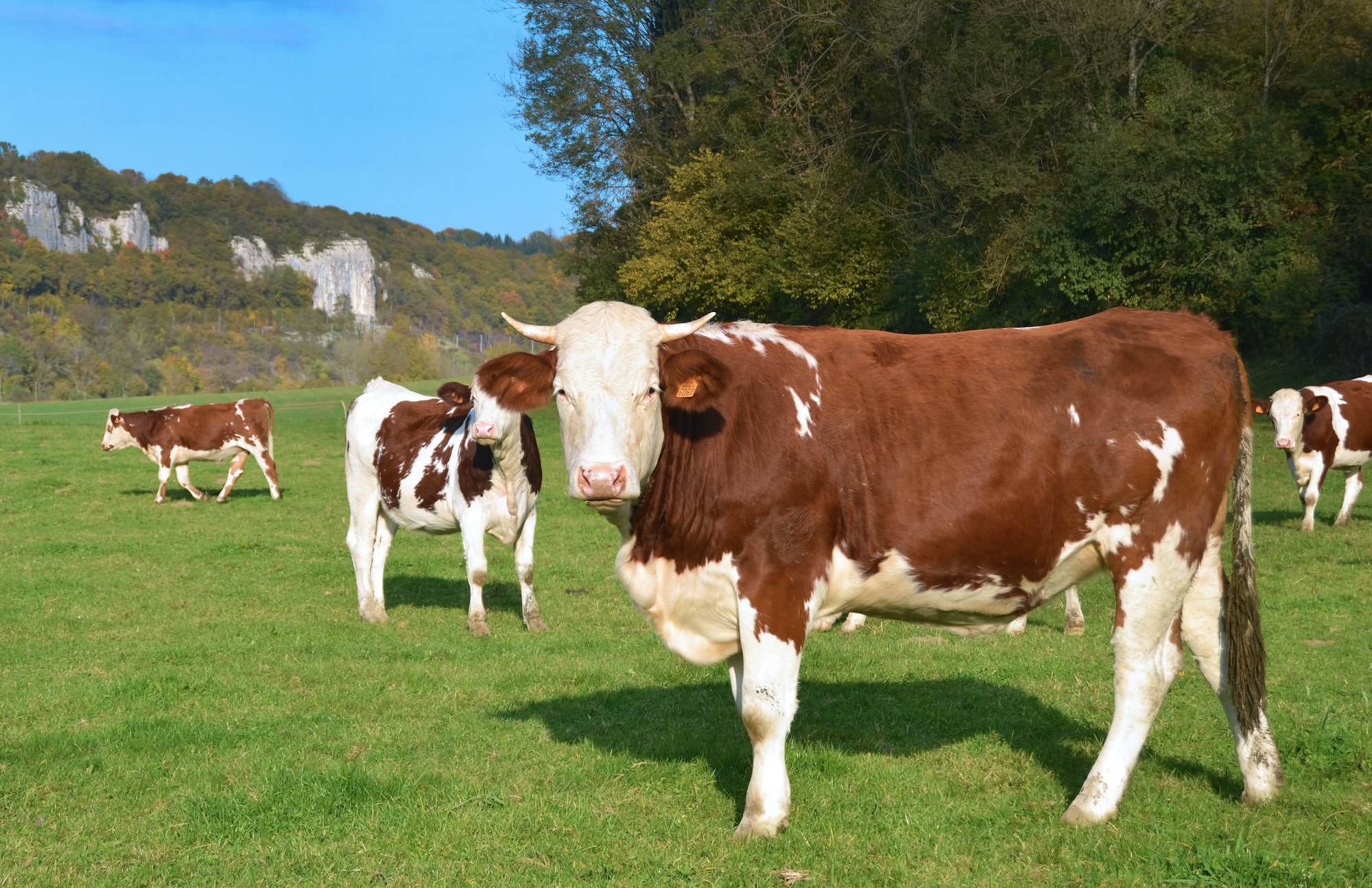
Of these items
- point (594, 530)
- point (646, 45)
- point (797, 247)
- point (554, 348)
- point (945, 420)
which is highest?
point (646, 45)

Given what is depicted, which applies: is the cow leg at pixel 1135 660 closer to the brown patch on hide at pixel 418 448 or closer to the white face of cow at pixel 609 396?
the white face of cow at pixel 609 396

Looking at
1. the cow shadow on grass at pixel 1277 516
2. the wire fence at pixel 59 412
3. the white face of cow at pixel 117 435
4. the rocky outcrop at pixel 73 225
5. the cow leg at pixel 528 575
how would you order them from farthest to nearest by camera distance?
1. the rocky outcrop at pixel 73 225
2. the wire fence at pixel 59 412
3. the white face of cow at pixel 117 435
4. the cow shadow on grass at pixel 1277 516
5. the cow leg at pixel 528 575

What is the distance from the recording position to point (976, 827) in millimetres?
5438

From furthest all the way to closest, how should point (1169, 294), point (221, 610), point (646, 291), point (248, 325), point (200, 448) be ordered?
point (248, 325) → point (646, 291) → point (1169, 294) → point (200, 448) → point (221, 610)

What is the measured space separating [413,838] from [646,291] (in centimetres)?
3576

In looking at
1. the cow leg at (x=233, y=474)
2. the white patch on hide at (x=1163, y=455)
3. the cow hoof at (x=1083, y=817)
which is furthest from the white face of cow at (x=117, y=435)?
the white patch on hide at (x=1163, y=455)

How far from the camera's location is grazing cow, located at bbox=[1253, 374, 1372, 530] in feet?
51.9

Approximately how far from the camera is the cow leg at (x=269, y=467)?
22.7m

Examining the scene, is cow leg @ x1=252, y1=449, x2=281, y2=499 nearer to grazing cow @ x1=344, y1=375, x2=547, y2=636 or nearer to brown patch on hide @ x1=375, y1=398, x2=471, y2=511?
grazing cow @ x1=344, y1=375, x2=547, y2=636

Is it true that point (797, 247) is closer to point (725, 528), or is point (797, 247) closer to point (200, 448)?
point (200, 448)

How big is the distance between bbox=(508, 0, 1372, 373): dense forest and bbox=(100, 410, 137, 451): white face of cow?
19146 millimetres

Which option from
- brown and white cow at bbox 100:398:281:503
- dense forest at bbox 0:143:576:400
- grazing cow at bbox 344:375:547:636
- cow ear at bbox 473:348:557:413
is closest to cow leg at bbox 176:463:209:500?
brown and white cow at bbox 100:398:281:503

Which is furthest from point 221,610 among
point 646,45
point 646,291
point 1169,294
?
point 646,45

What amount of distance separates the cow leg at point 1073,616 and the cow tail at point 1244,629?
13.7 ft
